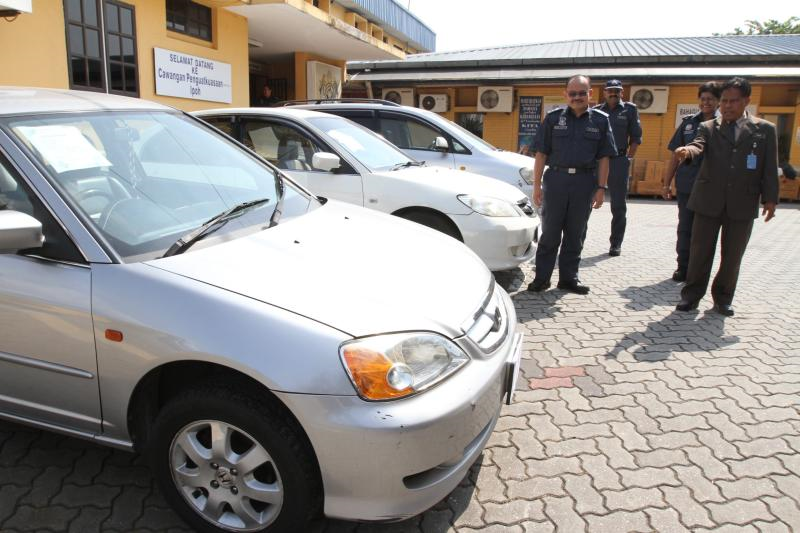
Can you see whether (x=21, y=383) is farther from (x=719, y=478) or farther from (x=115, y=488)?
(x=719, y=478)

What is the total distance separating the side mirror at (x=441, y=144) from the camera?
24.5 feet

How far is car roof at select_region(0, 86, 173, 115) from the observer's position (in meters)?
2.45

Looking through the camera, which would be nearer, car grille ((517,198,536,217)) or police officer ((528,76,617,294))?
police officer ((528,76,617,294))

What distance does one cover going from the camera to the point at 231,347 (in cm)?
188

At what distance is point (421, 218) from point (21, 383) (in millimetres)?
3375

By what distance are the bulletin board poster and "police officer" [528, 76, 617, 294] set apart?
11633 millimetres

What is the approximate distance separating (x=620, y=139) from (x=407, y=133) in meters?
2.58

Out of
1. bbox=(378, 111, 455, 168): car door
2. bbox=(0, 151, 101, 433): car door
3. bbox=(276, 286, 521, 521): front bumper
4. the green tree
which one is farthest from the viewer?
the green tree

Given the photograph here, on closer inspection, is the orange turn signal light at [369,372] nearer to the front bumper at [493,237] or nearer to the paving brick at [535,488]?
the paving brick at [535,488]

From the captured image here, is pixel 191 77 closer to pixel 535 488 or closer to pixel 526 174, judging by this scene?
pixel 526 174

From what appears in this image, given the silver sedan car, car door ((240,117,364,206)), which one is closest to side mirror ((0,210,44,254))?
A: the silver sedan car

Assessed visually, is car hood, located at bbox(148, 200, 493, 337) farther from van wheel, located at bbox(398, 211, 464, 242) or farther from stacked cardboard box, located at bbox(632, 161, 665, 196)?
stacked cardboard box, located at bbox(632, 161, 665, 196)

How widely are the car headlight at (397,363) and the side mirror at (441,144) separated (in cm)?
569

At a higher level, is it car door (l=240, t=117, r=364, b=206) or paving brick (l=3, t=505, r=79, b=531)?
car door (l=240, t=117, r=364, b=206)
